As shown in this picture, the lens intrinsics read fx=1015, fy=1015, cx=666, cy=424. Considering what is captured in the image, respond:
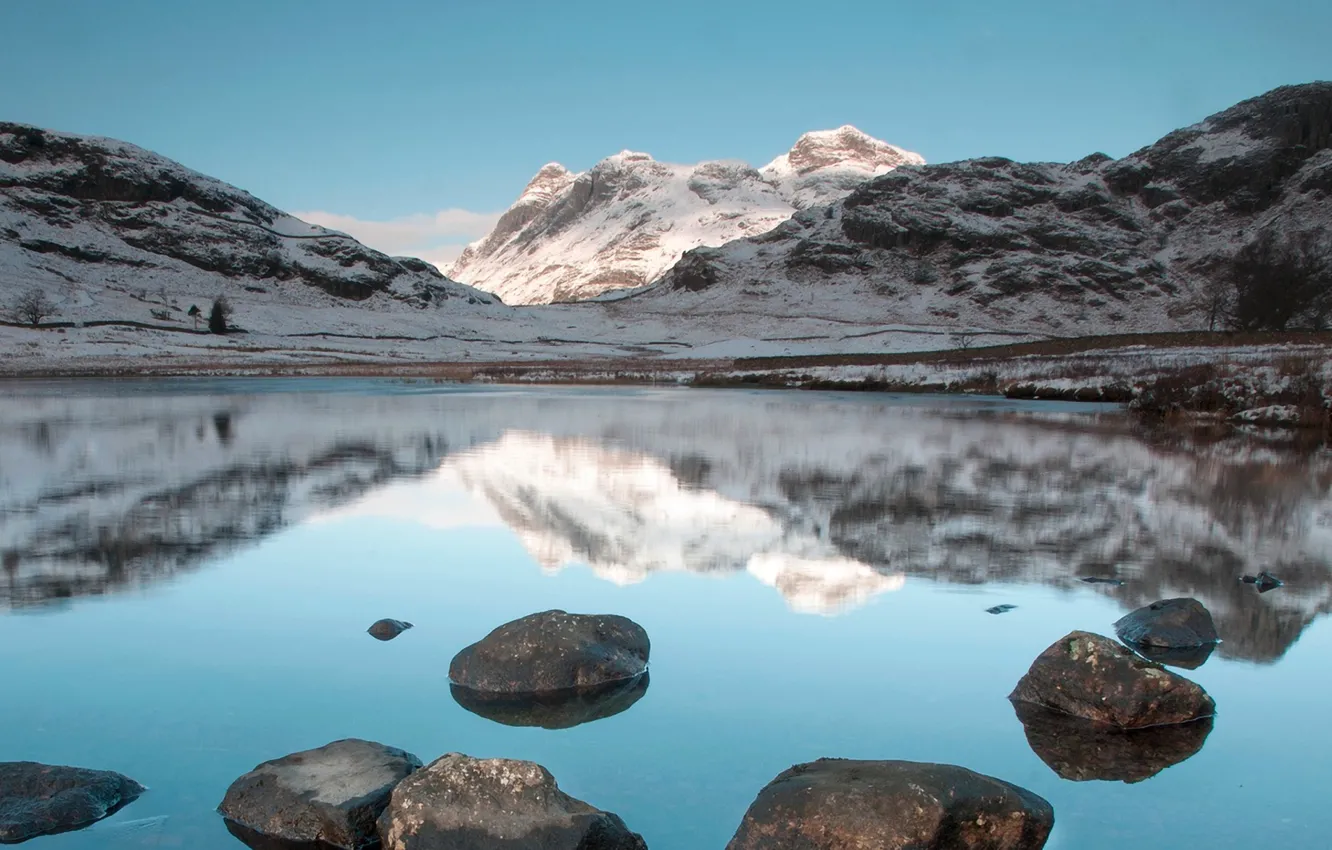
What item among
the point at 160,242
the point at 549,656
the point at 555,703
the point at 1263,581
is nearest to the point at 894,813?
the point at 555,703

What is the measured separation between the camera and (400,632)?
7.03 m

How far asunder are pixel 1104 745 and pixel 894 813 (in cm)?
187

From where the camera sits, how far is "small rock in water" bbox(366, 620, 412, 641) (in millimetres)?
6945

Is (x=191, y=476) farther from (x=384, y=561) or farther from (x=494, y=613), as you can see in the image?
(x=494, y=613)

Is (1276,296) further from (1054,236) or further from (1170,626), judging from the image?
(1170,626)

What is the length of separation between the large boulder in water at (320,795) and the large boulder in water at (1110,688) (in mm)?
3513

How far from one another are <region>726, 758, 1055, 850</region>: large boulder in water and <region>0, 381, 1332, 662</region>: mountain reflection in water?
10.8 feet

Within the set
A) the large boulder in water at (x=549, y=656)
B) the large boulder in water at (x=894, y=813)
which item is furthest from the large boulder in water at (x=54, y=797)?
the large boulder in water at (x=894, y=813)

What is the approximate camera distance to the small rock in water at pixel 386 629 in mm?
6945

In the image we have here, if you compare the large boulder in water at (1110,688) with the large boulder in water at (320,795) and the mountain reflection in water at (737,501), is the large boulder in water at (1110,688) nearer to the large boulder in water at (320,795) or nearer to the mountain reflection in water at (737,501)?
the mountain reflection in water at (737,501)

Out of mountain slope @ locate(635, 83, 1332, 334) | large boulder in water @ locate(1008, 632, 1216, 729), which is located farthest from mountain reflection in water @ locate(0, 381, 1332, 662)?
mountain slope @ locate(635, 83, 1332, 334)

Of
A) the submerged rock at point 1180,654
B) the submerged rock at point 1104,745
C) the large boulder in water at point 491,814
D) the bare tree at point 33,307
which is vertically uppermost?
the bare tree at point 33,307

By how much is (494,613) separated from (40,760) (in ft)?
10.3

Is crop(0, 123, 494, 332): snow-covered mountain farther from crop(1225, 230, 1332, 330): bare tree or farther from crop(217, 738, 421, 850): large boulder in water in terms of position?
crop(217, 738, 421, 850): large boulder in water
